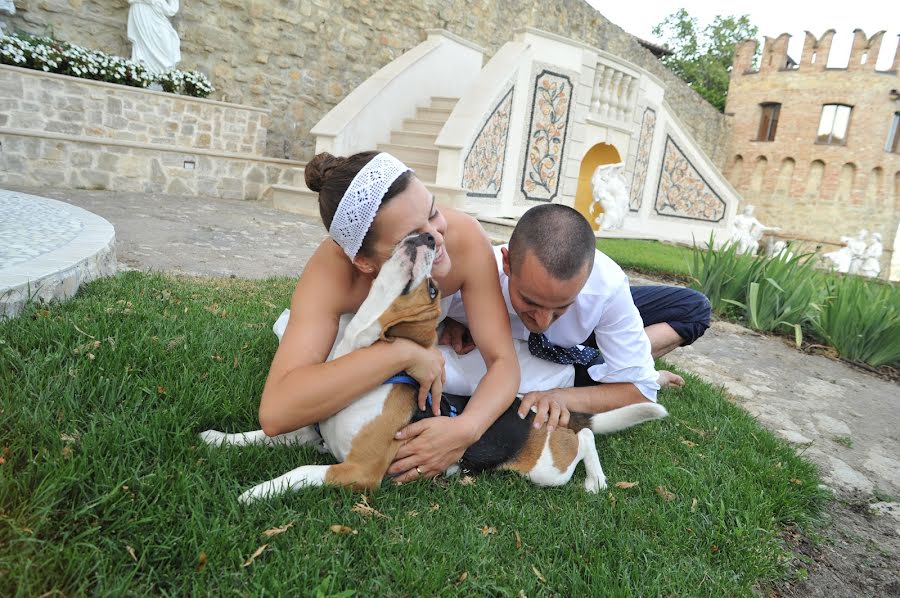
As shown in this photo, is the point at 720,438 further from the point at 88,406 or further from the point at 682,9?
the point at 682,9

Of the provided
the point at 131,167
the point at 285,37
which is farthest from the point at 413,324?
the point at 285,37

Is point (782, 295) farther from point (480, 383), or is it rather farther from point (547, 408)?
point (480, 383)

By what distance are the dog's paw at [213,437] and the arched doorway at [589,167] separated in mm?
12307

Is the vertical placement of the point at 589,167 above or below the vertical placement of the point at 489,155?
above

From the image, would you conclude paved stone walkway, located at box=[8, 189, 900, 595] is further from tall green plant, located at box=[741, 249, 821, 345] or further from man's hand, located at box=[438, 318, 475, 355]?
man's hand, located at box=[438, 318, 475, 355]

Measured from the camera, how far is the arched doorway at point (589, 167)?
13.7 meters

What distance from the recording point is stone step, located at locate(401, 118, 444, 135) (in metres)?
11.0

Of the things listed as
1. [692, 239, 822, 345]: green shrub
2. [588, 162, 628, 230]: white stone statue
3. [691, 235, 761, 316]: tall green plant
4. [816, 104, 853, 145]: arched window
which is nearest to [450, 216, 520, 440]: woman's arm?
[692, 239, 822, 345]: green shrub

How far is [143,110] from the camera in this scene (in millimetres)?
8664

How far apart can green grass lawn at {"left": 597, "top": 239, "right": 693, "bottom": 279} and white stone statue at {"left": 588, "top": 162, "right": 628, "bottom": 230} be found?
178 cm

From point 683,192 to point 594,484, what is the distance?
14824 mm

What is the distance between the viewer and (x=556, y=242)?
2033 mm

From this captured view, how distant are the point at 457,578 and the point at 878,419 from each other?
340cm

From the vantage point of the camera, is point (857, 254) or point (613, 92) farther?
point (857, 254)
